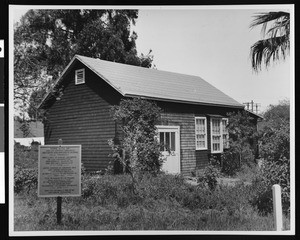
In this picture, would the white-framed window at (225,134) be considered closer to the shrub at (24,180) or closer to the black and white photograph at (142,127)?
the black and white photograph at (142,127)

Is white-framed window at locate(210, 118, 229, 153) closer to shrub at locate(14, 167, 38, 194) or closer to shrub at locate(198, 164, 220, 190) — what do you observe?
shrub at locate(198, 164, 220, 190)

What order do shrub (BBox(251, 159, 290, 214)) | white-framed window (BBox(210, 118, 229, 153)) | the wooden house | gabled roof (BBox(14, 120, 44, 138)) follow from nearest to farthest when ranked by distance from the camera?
shrub (BBox(251, 159, 290, 214))
gabled roof (BBox(14, 120, 44, 138))
the wooden house
white-framed window (BBox(210, 118, 229, 153))

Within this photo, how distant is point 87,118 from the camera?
1021 cm

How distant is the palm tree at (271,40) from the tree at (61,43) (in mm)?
2432

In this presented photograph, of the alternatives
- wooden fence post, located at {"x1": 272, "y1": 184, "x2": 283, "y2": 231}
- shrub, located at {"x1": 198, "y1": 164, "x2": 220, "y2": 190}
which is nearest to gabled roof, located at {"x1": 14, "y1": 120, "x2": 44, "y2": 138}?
shrub, located at {"x1": 198, "y1": 164, "x2": 220, "y2": 190}

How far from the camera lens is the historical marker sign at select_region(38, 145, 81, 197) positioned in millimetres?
9070

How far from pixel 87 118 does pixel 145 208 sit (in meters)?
2.51

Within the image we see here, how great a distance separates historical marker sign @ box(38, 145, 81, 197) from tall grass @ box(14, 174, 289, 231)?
0.45 metres

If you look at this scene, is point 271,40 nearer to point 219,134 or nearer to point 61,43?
point 219,134

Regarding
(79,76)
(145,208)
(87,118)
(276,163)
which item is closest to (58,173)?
(87,118)

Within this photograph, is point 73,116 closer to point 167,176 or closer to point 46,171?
point 46,171

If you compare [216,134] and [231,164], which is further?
[216,134]

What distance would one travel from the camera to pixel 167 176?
9.95m

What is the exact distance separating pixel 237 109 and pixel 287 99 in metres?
1.29
